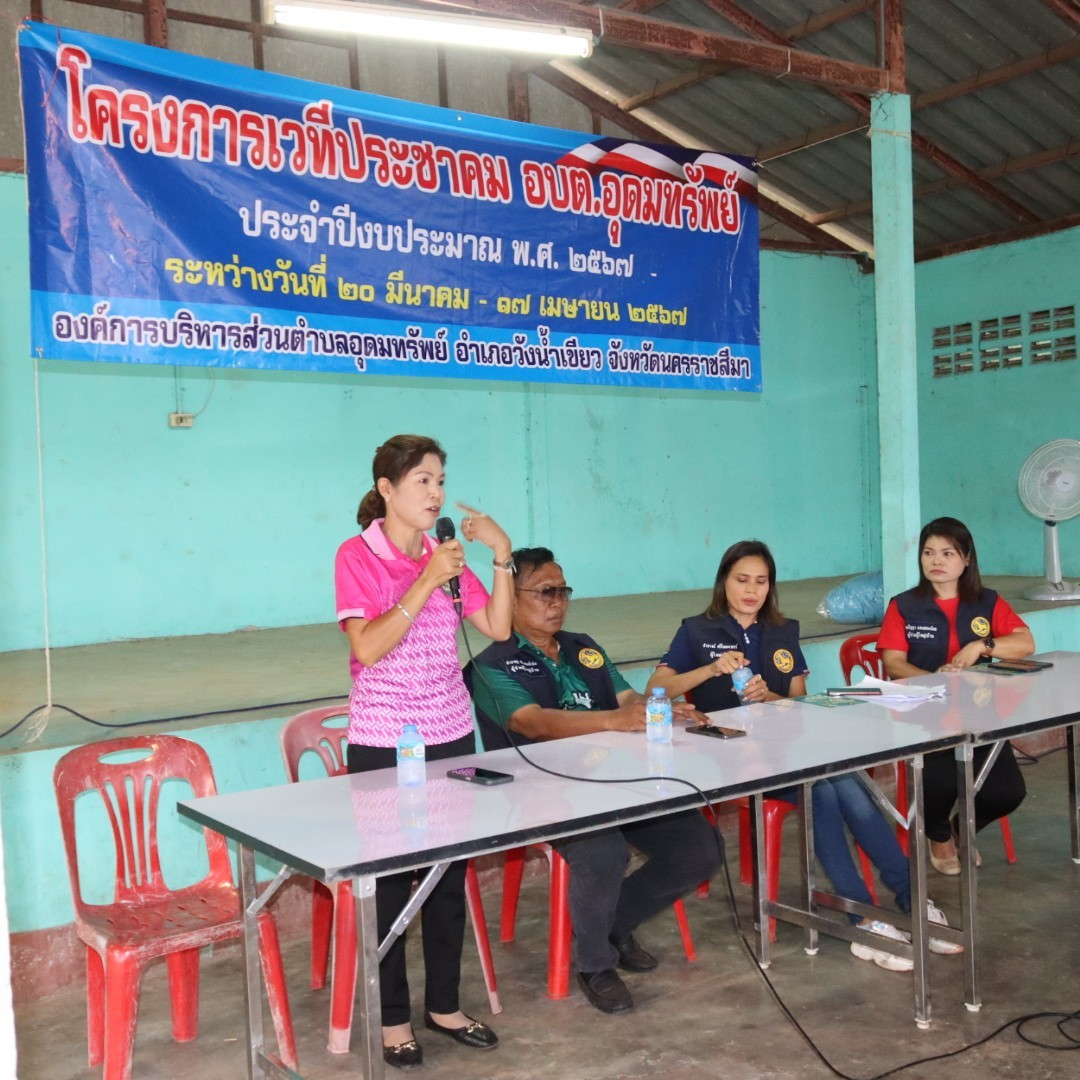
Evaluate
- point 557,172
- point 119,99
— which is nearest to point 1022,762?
point 557,172

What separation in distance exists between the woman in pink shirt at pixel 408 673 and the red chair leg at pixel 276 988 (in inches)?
8.7

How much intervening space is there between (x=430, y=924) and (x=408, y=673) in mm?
598

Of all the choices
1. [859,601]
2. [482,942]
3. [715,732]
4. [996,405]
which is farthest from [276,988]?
[996,405]

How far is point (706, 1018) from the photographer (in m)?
2.90

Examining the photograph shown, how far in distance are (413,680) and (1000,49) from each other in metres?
6.33

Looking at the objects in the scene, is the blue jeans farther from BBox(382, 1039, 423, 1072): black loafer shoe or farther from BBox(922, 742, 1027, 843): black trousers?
BBox(382, 1039, 423, 1072): black loafer shoe

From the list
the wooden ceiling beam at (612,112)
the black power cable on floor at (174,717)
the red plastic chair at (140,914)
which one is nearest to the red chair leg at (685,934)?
the red plastic chair at (140,914)

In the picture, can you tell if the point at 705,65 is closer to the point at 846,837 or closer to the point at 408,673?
the point at 846,837

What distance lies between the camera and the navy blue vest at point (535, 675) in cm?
317

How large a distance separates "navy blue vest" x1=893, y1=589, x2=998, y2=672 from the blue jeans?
82cm

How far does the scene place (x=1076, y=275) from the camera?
8844mm

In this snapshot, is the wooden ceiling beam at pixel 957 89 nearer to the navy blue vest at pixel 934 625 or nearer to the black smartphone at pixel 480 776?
the navy blue vest at pixel 934 625

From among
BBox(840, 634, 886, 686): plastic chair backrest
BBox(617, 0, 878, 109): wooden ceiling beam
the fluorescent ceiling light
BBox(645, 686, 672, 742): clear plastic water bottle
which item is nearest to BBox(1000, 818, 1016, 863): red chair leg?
BBox(840, 634, 886, 686): plastic chair backrest

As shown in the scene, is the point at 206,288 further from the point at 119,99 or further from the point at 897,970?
the point at 897,970
